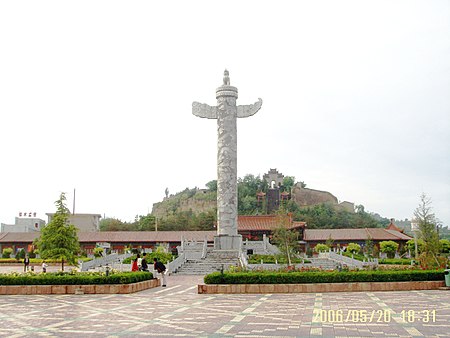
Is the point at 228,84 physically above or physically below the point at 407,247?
above

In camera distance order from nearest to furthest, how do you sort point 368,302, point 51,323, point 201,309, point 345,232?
point 51,323 < point 201,309 < point 368,302 < point 345,232

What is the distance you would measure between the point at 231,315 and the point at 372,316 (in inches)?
108

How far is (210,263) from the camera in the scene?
28484 mm

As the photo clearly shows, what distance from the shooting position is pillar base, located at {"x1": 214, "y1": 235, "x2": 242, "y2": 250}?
106 feet

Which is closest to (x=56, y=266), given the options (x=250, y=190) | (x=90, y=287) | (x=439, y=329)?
(x=90, y=287)

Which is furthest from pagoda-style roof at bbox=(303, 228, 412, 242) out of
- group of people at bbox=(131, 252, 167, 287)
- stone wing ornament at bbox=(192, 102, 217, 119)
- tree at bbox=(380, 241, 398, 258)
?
group of people at bbox=(131, 252, 167, 287)

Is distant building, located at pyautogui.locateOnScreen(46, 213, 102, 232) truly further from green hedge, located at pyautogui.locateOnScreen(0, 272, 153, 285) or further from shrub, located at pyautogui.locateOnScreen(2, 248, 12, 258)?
green hedge, located at pyautogui.locateOnScreen(0, 272, 153, 285)

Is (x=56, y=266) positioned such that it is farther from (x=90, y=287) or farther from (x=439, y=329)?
(x=439, y=329)

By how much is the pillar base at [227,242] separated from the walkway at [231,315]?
1776cm

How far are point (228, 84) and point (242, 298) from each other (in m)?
22.7

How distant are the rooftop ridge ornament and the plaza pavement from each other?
58.9ft

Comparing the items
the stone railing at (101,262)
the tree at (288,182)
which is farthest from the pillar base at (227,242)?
the tree at (288,182)

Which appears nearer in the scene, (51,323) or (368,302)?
(51,323)

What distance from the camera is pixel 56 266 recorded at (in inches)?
1303
